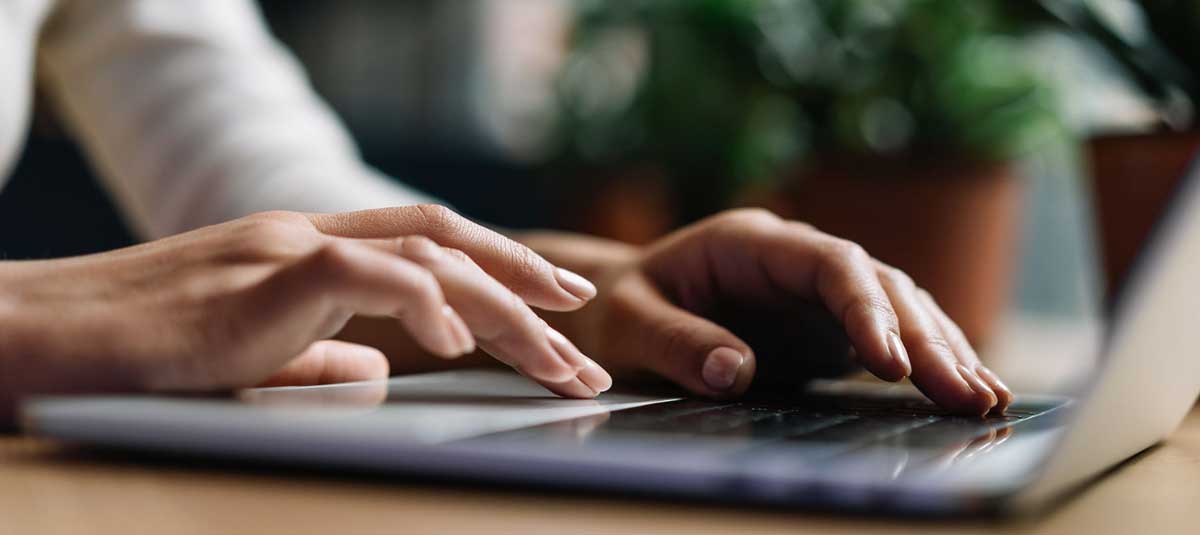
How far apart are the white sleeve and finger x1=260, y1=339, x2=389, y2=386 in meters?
0.41

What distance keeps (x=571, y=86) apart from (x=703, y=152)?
0.40m

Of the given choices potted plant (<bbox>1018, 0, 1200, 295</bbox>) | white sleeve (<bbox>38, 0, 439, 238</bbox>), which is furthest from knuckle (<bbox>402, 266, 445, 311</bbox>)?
potted plant (<bbox>1018, 0, 1200, 295</bbox>)

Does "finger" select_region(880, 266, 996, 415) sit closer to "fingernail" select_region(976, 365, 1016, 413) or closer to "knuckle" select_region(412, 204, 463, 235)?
"fingernail" select_region(976, 365, 1016, 413)

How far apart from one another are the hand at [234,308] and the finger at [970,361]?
0.17 meters

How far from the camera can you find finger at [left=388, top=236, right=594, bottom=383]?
36 cm

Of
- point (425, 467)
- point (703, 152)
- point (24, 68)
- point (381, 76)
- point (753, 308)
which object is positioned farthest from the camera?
point (381, 76)

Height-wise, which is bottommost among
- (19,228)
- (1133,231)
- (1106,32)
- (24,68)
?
(19,228)

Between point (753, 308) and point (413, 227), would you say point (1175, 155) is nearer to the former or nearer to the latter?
point (753, 308)

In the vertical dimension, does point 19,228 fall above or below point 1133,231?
below

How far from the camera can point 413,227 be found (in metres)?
0.42

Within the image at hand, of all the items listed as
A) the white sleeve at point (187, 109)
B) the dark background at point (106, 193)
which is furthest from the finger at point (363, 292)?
the white sleeve at point (187, 109)

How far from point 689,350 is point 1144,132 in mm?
566

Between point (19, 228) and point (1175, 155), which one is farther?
point (19, 228)

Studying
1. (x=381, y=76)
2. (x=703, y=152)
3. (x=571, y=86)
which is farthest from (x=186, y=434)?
(x=381, y=76)
